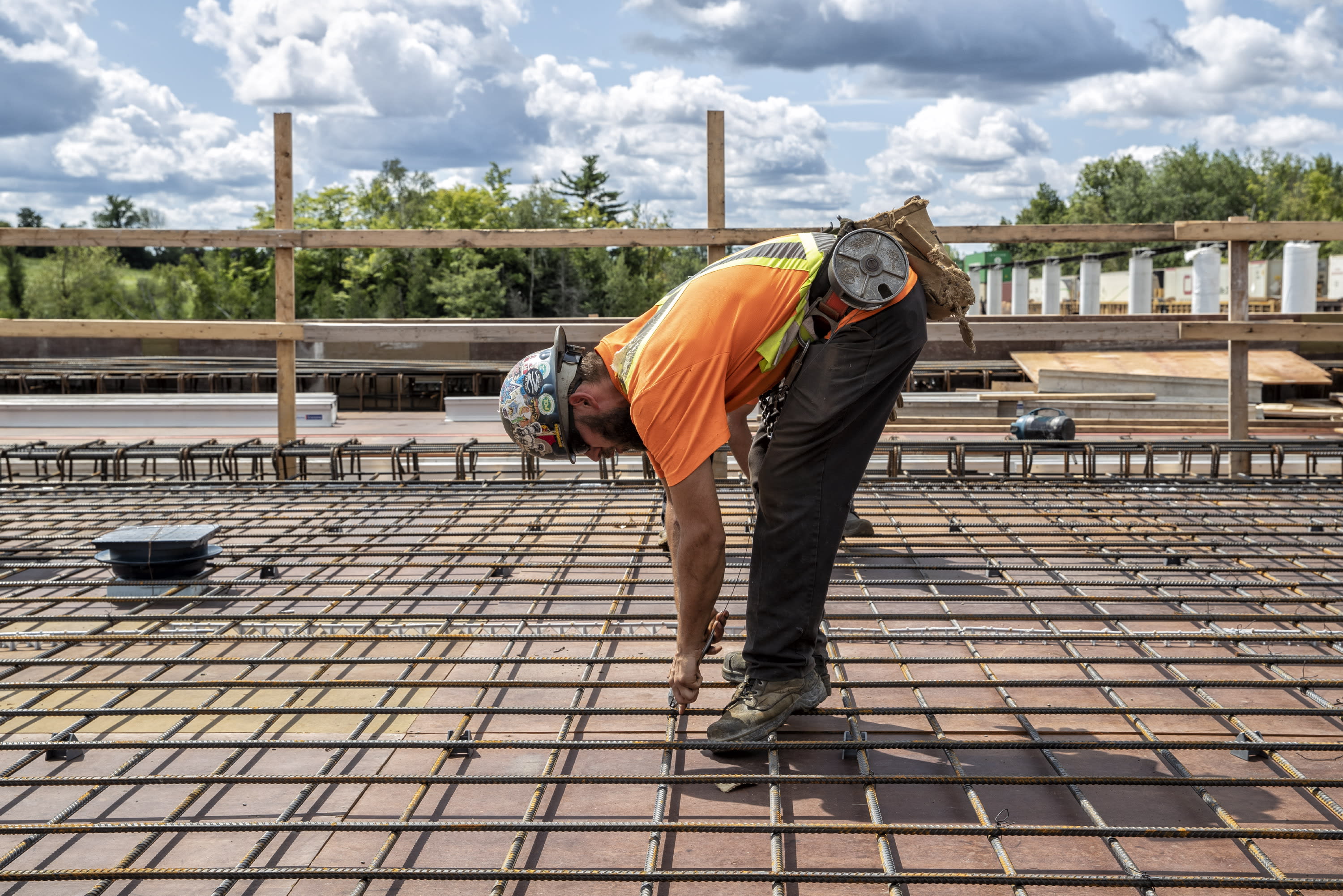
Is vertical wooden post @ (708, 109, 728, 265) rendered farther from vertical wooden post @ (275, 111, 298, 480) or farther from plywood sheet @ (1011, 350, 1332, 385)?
plywood sheet @ (1011, 350, 1332, 385)

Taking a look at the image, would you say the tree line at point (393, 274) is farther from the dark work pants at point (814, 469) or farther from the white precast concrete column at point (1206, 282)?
the dark work pants at point (814, 469)

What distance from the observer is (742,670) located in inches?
115

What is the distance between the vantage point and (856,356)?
99.8 inches

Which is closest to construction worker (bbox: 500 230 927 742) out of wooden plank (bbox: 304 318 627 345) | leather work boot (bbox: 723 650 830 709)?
leather work boot (bbox: 723 650 830 709)

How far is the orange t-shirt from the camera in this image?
2.28m

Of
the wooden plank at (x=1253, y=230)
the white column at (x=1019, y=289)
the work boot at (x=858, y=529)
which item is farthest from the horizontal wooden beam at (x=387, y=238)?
the white column at (x=1019, y=289)

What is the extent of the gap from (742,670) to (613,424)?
33.1 inches

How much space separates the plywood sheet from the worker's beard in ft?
50.7

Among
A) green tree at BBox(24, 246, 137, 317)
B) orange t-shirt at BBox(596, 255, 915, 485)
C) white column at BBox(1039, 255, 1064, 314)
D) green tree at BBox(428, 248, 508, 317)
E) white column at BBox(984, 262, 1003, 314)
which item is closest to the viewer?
orange t-shirt at BBox(596, 255, 915, 485)

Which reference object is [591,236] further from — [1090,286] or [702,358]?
[1090,286]

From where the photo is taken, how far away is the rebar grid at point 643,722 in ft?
7.05

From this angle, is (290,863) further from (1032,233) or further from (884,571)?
(1032,233)

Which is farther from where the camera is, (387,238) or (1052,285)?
(1052,285)

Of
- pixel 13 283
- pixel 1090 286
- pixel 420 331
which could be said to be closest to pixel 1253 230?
pixel 420 331
